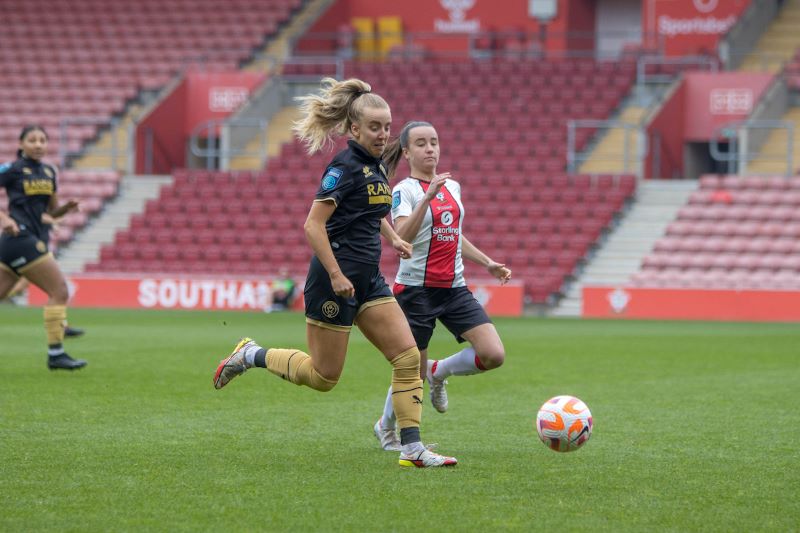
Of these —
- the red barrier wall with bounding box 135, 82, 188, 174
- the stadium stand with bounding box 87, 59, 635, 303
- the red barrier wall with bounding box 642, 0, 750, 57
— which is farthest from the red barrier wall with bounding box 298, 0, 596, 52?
the red barrier wall with bounding box 135, 82, 188, 174

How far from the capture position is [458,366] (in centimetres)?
810

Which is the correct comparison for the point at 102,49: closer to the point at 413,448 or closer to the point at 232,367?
the point at 232,367

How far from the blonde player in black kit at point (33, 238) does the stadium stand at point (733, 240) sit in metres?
14.0

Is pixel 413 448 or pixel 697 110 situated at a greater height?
pixel 413 448

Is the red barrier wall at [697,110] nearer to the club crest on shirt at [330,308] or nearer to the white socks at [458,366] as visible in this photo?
the white socks at [458,366]

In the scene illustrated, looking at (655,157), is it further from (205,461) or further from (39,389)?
(205,461)

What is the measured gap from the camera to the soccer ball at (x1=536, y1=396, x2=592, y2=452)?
7145 mm

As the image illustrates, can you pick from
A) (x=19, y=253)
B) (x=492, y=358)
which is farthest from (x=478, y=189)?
(x=492, y=358)

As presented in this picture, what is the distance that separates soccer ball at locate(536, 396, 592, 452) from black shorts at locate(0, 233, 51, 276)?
6.20 meters

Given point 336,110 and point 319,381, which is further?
point 319,381

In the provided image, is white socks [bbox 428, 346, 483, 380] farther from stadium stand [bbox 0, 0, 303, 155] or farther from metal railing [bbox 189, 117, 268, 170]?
stadium stand [bbox 0, 0, 303, 155]

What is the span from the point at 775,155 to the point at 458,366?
2118 cm

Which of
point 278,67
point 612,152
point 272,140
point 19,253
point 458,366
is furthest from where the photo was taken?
point 278,67

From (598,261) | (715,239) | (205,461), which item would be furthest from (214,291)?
(205,461)
